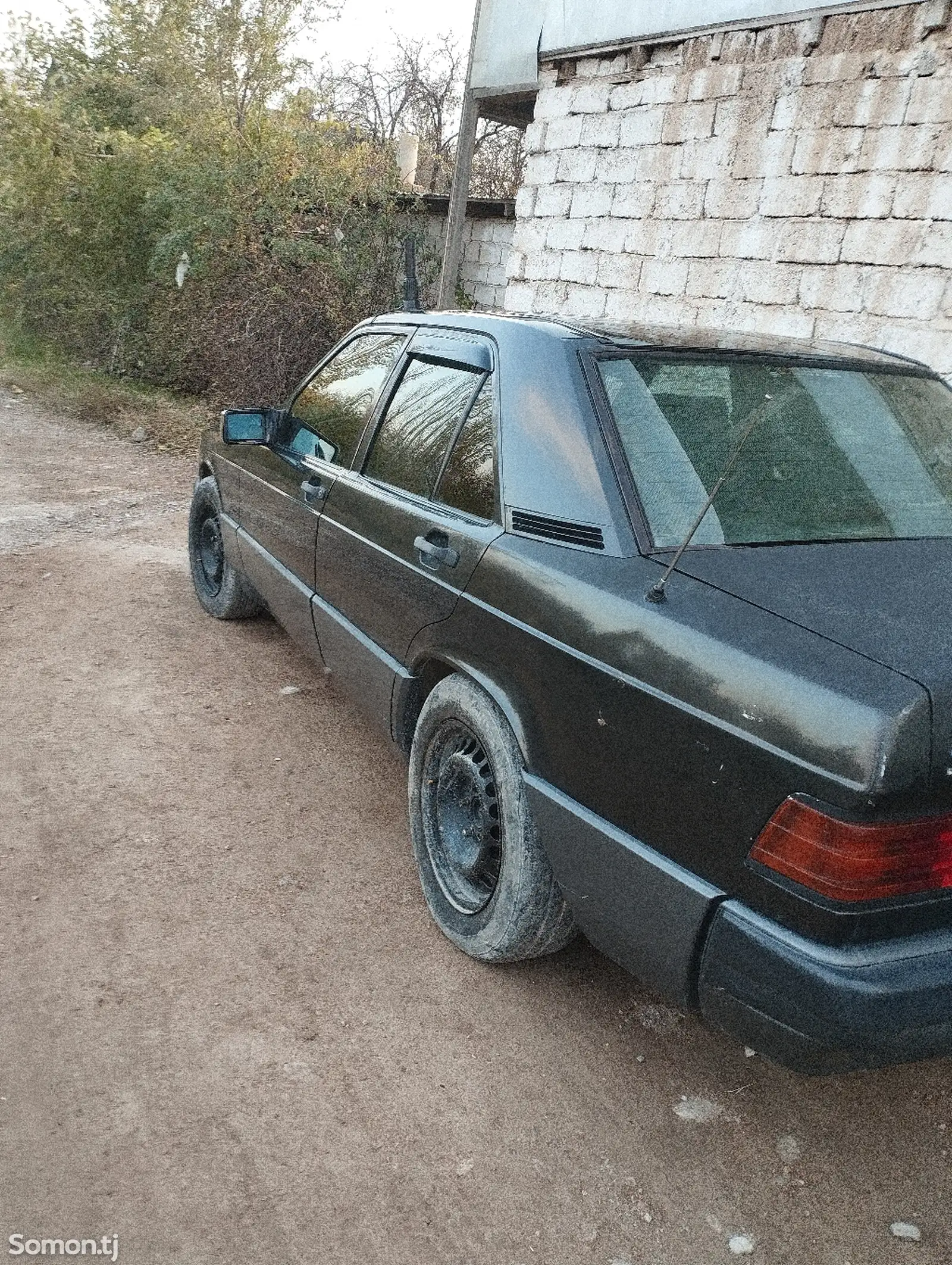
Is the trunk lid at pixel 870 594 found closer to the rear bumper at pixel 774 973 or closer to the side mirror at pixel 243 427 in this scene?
the rear bumper at pixel 774 973

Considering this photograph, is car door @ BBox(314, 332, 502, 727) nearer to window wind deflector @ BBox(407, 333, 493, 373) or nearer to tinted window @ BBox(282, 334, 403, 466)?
window wind deflector @ BBox(407, 333, 493, 373)

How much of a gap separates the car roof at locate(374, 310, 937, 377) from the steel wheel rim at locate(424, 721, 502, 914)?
1139mm

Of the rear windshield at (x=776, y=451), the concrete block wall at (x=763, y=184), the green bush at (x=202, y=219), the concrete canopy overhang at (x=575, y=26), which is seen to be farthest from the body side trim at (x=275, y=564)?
the green bush at (x=202, y=219)

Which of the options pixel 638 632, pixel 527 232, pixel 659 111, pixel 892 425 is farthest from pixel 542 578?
pixel 527 232

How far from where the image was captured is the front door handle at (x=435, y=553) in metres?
2.63

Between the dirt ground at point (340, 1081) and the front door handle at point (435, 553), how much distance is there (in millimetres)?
1051

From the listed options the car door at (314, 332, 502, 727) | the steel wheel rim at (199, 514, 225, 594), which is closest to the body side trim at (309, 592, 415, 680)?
the car door at (314, 332, 502, 727)

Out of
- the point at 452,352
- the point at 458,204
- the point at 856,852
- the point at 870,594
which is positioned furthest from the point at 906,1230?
the point at 458,204

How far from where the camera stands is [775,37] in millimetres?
6336

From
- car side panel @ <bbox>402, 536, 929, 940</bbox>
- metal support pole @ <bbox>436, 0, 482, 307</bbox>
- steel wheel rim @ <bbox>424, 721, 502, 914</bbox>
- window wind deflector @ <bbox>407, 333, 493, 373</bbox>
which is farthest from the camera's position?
metal support pole @ <bbox>436, 0, 482, 307</bbox>

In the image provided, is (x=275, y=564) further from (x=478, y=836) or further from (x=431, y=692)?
(x=478, y=836)

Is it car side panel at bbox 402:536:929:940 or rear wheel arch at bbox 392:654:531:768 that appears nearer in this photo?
car side panel at bbox 402:536:929:940

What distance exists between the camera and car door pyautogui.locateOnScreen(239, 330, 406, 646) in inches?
138

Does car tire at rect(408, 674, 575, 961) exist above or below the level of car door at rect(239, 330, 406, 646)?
below
